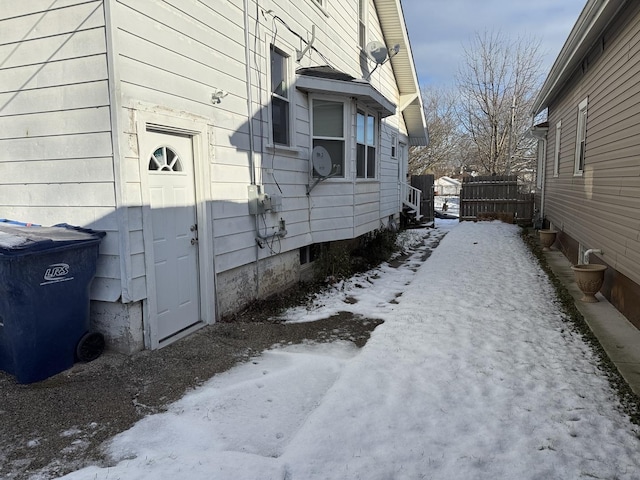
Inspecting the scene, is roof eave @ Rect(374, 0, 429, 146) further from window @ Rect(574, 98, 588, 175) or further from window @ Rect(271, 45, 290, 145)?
window @ Rect(271, 45, 290, 145)

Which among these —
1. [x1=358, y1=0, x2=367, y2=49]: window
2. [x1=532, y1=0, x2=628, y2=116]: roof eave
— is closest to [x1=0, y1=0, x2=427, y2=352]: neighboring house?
[x1=358, y1=0, x2=367, y2=49]: window

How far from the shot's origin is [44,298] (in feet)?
11.3

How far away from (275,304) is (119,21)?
149 inches

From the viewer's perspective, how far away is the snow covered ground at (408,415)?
253 centimetres

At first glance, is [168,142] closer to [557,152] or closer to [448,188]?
[557,152]

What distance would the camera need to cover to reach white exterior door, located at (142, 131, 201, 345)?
4.22 meters

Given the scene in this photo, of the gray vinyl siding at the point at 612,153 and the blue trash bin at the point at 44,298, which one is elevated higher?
the gray vinyl siding at the point at 612,153

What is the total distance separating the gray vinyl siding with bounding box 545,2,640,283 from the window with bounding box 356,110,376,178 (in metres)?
3.91

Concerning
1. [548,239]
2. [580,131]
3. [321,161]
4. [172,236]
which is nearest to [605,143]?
[580,131]

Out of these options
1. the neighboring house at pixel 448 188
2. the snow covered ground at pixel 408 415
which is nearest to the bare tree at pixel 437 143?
the neighboring house at pixel 448 188

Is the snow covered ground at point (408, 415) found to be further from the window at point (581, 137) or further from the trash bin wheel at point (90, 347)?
the window at point (581, 137)

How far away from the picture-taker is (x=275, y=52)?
6473 millimetres

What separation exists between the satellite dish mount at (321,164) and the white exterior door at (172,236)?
2.56 metres

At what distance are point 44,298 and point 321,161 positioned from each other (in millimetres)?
4538
